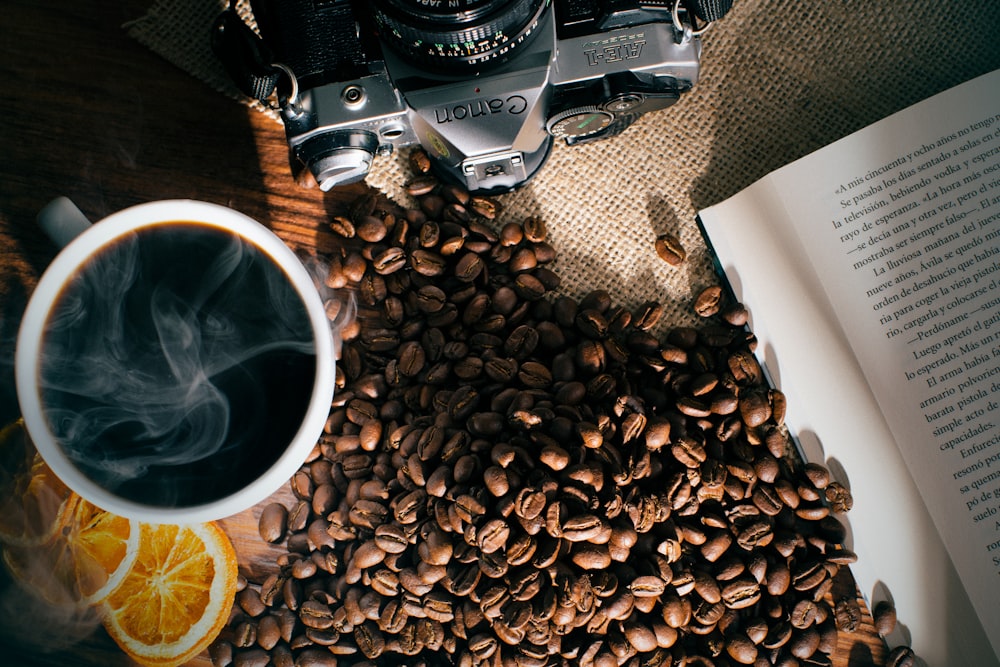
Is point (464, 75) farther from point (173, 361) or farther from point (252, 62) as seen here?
point (173, 361)

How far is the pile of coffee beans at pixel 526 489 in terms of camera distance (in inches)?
31.5

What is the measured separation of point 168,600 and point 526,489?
1.46 feet

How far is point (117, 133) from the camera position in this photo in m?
0.94

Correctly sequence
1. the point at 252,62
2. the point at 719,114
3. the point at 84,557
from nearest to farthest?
the point at 252,62 → the point at 84,557 → the point at 719,114

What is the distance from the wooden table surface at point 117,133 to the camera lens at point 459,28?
0.98ft

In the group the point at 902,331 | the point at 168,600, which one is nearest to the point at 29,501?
the point at 168,600

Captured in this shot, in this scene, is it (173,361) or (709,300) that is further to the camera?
(709,300)

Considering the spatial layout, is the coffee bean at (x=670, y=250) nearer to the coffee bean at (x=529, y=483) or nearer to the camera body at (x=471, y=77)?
the coffee bean at (x=529, y=483)

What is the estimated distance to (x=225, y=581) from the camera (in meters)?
0.87

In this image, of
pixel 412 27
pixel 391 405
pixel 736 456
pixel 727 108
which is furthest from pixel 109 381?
pixel 727 108

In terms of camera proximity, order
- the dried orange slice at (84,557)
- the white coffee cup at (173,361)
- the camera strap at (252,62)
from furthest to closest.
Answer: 1. the dried orange slice at (84,557)
2. the camera strap at (252,62)
3. the white coffee cup at (173,361)

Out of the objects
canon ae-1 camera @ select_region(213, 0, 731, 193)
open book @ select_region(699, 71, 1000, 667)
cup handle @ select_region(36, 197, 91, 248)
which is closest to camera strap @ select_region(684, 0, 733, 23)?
canon ae-1 camera @ select_region(213, 0, 731, 193)

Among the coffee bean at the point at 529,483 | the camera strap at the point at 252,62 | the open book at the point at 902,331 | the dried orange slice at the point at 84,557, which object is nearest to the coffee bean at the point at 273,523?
the coffee bean at the point at 529,483

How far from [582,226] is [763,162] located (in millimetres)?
252
